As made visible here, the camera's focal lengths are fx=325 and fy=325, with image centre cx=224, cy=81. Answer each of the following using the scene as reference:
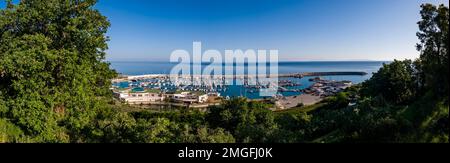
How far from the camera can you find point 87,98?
12258mm

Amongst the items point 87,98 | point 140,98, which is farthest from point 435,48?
point 140,98

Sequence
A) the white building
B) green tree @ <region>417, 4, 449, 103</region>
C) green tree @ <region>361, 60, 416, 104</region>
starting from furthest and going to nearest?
the white building → green tree @ <region>361, 60, 416, 104</region> → green tree @ <region>417, 4, 449, 103</region>

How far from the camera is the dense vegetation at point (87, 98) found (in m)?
7.91

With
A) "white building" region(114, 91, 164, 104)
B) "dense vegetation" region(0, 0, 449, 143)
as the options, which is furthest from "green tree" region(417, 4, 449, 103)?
"white building" region(114, 91, 164, 104)

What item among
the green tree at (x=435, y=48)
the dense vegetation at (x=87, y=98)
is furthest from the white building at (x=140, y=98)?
the green tree at (x=435, y=48)

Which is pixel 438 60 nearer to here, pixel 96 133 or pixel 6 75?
pixel 96 133

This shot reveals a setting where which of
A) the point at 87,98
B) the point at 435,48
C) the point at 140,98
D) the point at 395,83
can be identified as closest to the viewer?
the point at 435,48

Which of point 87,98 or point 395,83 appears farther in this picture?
point 395,83

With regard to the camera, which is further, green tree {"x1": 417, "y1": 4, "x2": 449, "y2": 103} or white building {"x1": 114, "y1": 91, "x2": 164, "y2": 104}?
white building {"x1": 114, "y1": 91, "x2": 164, "y2": 104}

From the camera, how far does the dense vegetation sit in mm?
7906

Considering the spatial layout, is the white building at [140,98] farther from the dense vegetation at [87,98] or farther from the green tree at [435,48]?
the green tree at [435,48]

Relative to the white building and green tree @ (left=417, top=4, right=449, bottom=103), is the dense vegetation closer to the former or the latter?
green tree @ (left=417, top=4, right=449, bottom=103)

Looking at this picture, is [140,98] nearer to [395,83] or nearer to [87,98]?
[87,98]
